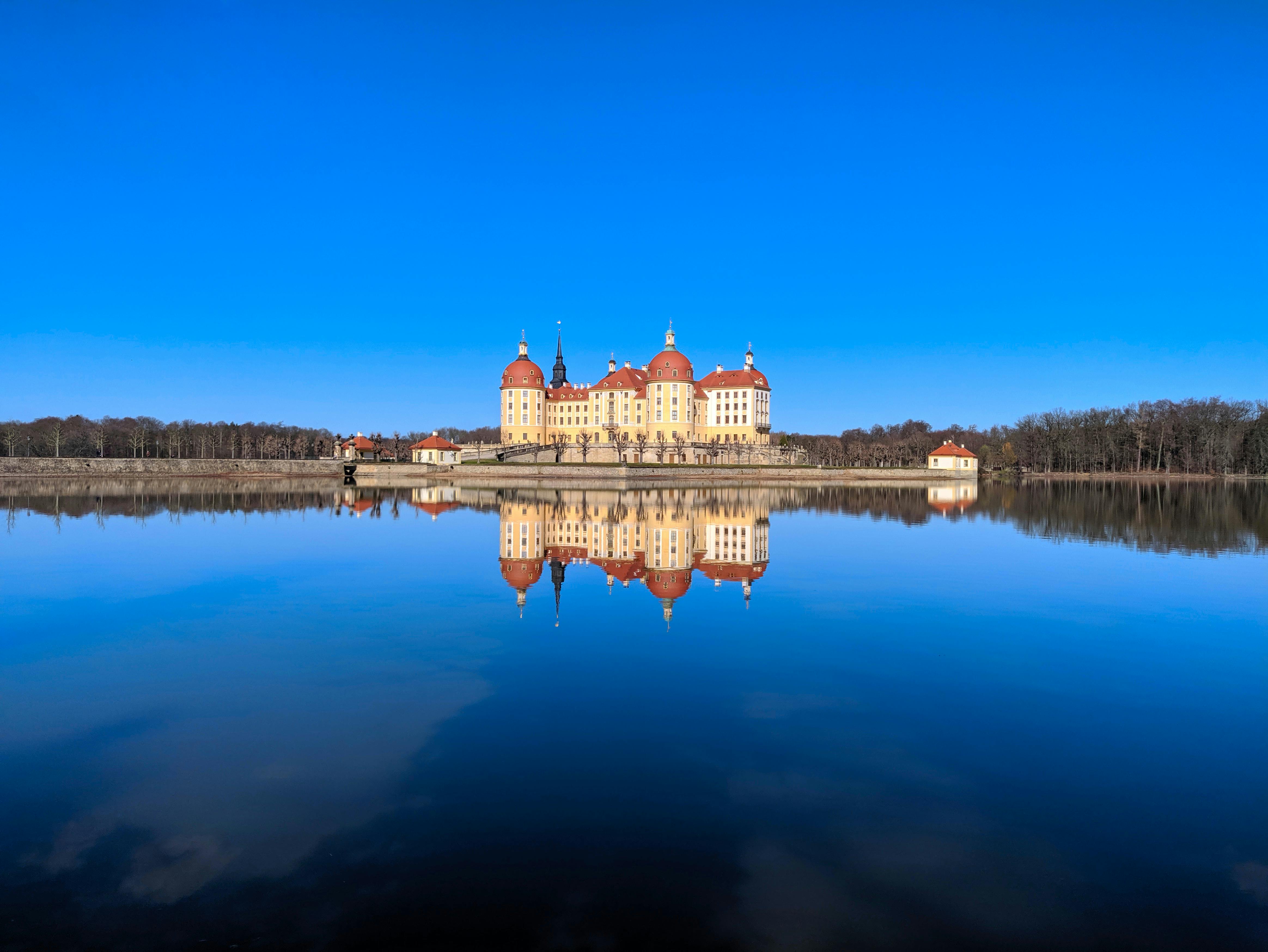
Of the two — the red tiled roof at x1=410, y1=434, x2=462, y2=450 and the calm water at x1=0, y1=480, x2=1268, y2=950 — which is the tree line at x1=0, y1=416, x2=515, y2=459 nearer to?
the red tiled roof at x1=410, y1=434, x2=462, y2=450

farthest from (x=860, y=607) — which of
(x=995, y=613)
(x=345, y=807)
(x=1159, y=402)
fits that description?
(x=1159, y=402)

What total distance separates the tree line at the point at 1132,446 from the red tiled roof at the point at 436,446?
1468 inches

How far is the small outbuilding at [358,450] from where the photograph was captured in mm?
80562

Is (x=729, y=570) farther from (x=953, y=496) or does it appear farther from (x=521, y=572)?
(x=953, y=496)

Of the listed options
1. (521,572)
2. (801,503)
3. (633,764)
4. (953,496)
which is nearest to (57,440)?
(801,503)

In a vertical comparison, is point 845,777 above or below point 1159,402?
below

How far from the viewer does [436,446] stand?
7581cm

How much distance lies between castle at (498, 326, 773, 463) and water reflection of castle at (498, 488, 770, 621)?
38.9 meters

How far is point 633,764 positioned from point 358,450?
83.8 meters

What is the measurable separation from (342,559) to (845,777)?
14.8 metres

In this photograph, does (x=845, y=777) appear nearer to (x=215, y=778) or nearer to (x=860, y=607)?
(x=215, y=778)

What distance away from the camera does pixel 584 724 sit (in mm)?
7066

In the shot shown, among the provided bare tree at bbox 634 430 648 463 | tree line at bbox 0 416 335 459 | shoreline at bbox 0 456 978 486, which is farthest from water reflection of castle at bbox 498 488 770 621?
tree line at bbox 0 416 335 459

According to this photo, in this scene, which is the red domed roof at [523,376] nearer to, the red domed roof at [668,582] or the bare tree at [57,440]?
the bare tree at [57,440]
